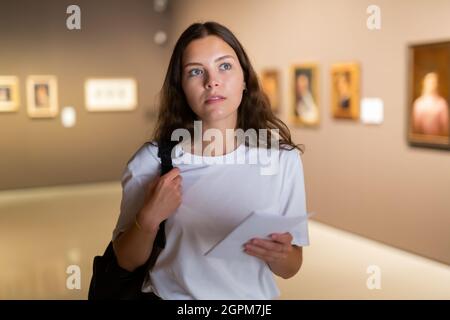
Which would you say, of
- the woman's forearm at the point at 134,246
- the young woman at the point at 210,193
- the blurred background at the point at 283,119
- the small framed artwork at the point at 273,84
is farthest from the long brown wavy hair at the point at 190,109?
the small framed artwork at the point at 273,84

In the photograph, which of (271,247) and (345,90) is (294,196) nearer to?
(271,247)

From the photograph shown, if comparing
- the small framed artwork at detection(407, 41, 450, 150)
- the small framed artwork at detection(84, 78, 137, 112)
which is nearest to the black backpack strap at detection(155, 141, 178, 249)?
the small framed artwork at detection(407, 41, 450, 150)

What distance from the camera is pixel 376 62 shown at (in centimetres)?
894

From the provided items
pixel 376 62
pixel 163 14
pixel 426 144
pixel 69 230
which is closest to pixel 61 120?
pixel 163 14

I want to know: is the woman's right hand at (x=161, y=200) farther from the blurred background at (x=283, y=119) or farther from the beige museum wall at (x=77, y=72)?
the beige museum wall at (x=77, y=72)

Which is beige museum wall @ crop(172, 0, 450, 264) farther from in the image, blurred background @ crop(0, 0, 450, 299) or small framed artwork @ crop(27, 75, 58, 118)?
small framed artwork @ crop(27, 75, 58, 118)

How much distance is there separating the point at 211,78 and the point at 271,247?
2.00ft

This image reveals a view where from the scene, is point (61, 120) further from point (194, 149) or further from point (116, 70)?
point (194, 149)

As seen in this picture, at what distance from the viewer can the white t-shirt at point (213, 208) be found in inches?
79.7

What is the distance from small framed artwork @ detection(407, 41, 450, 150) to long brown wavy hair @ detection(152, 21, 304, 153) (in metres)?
5.98

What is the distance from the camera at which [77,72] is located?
599 inches

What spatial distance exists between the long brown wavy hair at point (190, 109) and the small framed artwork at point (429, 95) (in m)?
5.98

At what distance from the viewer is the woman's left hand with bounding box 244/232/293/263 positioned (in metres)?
1.88
